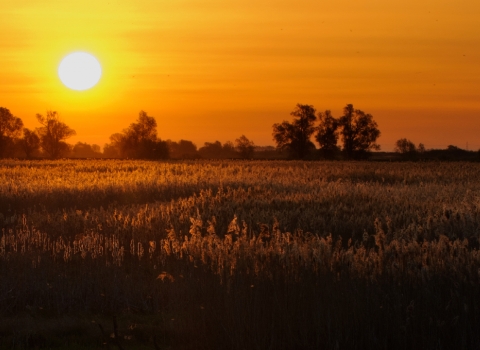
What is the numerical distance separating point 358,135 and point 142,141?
108ft

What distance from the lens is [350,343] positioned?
298 inches

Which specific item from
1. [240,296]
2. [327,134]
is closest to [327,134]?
[327,134]

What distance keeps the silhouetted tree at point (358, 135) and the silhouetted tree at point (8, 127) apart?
172 feet

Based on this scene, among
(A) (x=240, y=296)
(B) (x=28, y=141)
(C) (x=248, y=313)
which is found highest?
(B) (x=28, y=141)

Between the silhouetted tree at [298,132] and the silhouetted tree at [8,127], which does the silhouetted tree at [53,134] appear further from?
the silhouetted tree at [298,132]

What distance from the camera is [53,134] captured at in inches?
4380

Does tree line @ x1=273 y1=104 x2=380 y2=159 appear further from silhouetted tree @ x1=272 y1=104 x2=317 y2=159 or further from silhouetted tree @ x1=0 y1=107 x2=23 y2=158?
silhouetted tree @ x1=0 y1=107 x2=23 y2=158

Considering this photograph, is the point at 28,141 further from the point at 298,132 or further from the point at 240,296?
the point at 240,296

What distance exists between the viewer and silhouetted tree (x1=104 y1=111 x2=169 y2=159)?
101 meters

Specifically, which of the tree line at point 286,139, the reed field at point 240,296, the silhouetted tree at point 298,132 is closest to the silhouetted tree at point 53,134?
the tree line at point 286,139

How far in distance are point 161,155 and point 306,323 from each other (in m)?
93.7

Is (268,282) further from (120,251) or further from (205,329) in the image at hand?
(120,251)

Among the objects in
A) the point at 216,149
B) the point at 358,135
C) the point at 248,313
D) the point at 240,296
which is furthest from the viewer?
the point at 216,149

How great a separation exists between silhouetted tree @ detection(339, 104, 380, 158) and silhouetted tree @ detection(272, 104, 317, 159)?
4775 mm
